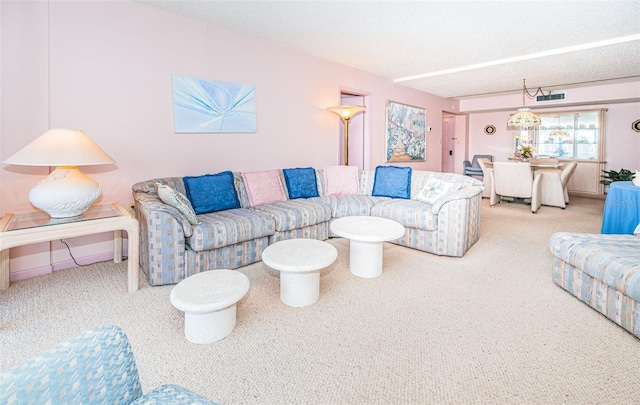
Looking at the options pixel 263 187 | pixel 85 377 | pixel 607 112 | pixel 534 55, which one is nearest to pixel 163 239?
pixel 263 187

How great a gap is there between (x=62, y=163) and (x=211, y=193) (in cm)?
126

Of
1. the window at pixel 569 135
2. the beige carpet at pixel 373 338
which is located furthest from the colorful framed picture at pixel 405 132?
the beige carpet at pixel 373 338

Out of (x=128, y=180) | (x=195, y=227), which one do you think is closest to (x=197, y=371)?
(x=195, y=227)

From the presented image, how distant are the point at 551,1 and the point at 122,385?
409 cm

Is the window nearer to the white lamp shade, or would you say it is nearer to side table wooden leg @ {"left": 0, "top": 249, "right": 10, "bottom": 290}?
the white lamp shade

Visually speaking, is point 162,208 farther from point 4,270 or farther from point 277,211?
point 4,270

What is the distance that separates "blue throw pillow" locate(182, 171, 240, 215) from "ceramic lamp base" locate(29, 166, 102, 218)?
0.84 m

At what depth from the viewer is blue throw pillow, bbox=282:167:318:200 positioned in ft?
13.5

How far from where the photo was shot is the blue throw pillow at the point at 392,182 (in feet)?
13.9

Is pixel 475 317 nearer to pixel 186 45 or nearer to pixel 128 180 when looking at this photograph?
pixel 128 180

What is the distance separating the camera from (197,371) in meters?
1.67

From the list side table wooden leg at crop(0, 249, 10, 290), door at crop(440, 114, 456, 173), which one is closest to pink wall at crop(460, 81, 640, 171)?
door at crop(440, 114, 456, 173)

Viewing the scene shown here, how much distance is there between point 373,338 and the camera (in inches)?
77.3

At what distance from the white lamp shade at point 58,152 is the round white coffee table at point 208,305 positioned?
1211 mm
